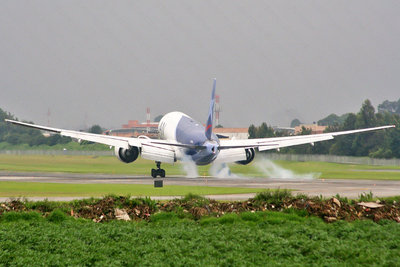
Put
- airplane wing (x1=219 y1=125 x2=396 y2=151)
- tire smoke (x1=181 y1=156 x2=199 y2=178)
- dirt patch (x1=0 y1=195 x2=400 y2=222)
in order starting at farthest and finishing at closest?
airplane wing (x1=219 y1=125 x2=396 y2=151) < tire smoke (x1=181 y1=156 x2=199 y2=178) < dirt patch (x1=0 y1=195 x2=400 y2=222)

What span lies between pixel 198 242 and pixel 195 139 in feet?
130

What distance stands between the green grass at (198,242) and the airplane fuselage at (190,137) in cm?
3479

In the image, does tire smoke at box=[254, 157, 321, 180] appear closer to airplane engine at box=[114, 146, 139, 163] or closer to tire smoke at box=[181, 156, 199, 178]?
tire smoke at box=[181, 156, 199, 178]

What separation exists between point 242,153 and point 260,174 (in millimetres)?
7995

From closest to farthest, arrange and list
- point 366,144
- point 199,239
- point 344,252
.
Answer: point 344,252, point 199,239, point 366,144

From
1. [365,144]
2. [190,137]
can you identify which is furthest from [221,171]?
[365,144]

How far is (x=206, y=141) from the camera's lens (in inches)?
2245

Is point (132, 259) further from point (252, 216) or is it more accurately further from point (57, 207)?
point (57, 207)

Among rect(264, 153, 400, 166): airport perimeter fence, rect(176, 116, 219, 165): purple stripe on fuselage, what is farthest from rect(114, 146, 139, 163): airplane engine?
rect(264, 153, 400, 166): airport perimeter fence

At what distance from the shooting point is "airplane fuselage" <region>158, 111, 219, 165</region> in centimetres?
5691

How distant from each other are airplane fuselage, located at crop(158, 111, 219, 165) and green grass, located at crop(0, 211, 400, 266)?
114 ft

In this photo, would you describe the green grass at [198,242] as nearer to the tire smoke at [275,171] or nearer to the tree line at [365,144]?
the tire smoke at [275,171]

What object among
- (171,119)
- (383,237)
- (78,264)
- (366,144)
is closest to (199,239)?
(78,264)

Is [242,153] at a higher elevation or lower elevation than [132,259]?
higher
